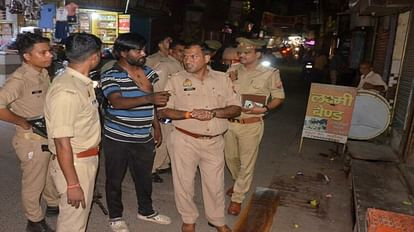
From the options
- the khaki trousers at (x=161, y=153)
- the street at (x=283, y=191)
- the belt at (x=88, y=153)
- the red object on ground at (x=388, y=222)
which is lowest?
the street at (x=283, y=191)

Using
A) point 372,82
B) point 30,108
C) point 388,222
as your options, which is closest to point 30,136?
point 30,108

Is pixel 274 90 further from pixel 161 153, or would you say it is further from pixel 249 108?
pixel 161 153

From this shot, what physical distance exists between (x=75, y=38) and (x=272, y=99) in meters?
2.69

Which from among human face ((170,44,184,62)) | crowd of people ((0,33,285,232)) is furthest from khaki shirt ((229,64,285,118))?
human face ((170,44,184,62))

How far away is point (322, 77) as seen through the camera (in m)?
16.5

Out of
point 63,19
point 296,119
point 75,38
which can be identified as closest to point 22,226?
point 75,38

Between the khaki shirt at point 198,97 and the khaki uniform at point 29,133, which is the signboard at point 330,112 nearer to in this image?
the khaki shirt at point 198,97

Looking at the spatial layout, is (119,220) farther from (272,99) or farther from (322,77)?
(322,77)

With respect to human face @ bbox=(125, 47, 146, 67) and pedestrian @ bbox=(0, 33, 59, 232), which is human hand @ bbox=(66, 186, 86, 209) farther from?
human face @ bbox=(125, 47, 146, 67)

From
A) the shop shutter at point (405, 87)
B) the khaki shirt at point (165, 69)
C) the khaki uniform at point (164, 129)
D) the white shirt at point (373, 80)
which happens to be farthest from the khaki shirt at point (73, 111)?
the white shirt at point (373, 80)

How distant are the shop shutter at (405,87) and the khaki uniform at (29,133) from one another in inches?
219

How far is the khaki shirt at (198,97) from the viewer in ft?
12.0

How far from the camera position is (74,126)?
264 cm

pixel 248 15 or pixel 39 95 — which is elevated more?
pixel 248 15
